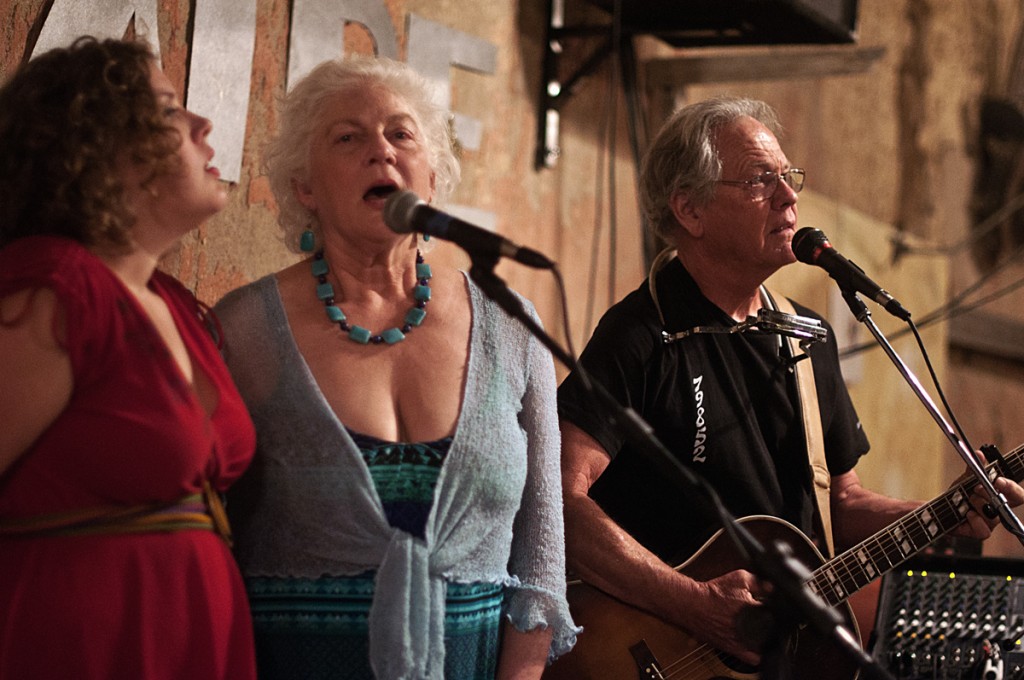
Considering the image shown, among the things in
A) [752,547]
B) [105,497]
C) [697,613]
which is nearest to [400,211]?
[105,497]

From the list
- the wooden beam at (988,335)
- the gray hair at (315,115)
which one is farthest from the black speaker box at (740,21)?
the wooden beam at (988,335)

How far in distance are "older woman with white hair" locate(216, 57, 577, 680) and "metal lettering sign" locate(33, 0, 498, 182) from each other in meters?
0.62

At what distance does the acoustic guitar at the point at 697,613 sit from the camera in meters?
2.79

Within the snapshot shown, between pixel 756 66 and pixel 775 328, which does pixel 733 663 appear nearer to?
pixel 775 328

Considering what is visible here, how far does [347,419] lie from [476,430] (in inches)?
8.8

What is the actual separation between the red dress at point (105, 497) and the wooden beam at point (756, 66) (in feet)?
11.4

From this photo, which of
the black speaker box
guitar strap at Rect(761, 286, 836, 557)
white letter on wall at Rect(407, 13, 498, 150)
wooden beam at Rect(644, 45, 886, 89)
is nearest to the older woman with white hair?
guitar strap at Rect(761, 286, 836, 557)

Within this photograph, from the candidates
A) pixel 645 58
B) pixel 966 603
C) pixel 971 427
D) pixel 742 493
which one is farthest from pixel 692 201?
pixel 971 427

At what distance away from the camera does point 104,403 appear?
178 cm

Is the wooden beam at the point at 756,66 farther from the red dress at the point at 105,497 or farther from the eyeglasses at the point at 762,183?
the red dress at the point at 105,497

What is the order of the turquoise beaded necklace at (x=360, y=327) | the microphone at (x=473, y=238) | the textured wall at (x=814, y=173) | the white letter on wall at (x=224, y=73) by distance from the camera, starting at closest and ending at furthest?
the microphone at (x=473, y=238) < the turquoise beaded necklace at (x=360, y=327) < the white letter on wall at (x=224, y=73) < the textured wall at (x=814, y=173)

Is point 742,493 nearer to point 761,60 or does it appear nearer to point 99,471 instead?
point 99,471

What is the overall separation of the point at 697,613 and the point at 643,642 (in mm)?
140

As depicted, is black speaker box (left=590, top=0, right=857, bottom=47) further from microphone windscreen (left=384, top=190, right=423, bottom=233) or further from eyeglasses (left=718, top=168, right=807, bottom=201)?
microphone windscreen (left=384, top=190, right=423, bottom=233)
